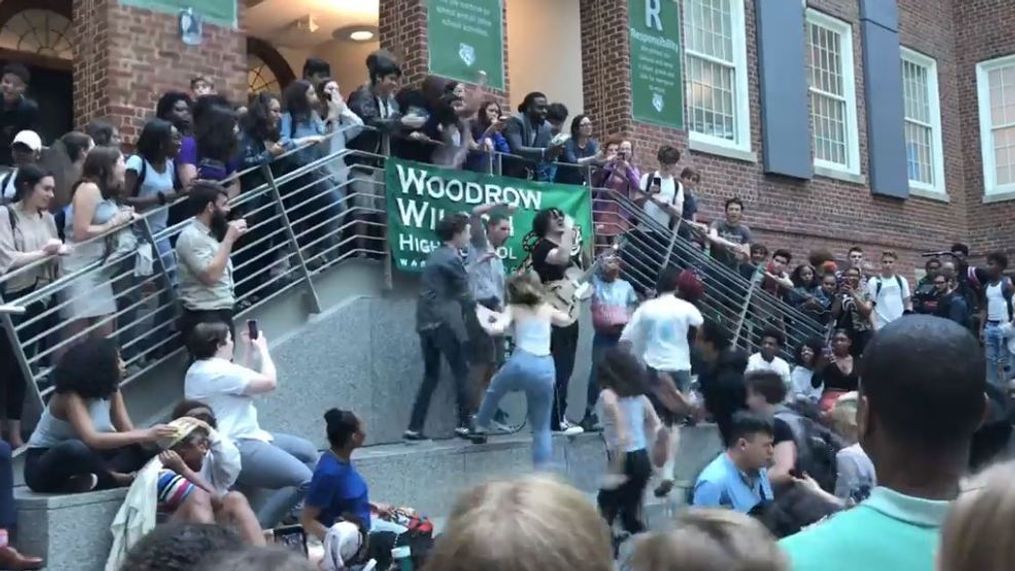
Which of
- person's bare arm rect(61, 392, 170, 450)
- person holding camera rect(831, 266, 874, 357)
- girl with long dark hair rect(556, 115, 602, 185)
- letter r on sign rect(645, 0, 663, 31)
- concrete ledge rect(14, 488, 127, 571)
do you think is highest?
letter r on sign rect(645, 0, 663, 31)

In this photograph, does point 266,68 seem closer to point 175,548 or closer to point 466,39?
point 466,39

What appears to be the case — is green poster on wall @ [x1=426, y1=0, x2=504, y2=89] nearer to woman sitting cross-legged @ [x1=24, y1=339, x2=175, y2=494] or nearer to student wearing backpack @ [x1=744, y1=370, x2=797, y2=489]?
student wearing backpack @ [x1=744, y1=370, x2=797, y2=489]

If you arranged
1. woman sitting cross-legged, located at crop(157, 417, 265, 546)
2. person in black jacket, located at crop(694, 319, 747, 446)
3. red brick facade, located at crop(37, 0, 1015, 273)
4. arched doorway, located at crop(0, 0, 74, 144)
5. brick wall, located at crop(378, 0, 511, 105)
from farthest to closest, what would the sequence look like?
brick wall, located at crop(378, 0, 511, 105)
arched doorway, located at crop(0, 0, 74, 144)
red brick facade, located at crop(37, 0, 1015, 273)
person in black jacket, located at crop(694, 319, 747, 446)
woman sitting cross-legged, located at crop(157, 417, 265, 546)

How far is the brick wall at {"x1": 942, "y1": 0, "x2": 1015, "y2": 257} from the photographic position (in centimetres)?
2000

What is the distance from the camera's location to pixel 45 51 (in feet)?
38.4

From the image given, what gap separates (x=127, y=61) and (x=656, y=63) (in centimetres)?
722

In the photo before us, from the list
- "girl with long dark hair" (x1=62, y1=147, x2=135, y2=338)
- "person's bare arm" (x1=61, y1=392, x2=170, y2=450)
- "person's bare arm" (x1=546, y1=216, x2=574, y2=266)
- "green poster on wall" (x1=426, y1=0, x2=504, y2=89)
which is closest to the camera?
"person's bare arm" (x1=61, y1=392, x2=170, y2=450)

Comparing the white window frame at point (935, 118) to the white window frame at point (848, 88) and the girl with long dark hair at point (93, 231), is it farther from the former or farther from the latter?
the girl with long dark hair at point (93, 231)

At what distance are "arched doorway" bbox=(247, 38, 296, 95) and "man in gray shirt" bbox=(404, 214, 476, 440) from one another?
7.39 meters

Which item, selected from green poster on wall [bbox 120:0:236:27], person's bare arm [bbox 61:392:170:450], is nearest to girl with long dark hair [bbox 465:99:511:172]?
green poster on wall [bbox 120:0:236:27]

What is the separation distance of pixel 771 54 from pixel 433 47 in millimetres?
6200

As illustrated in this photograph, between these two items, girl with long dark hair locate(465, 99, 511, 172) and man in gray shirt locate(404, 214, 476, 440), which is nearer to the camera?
man in gray shirt locate(404, 214, 476, 440)

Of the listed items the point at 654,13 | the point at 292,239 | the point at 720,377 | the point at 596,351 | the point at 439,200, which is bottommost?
the point at 720,377

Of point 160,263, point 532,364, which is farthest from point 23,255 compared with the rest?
point 532,364
